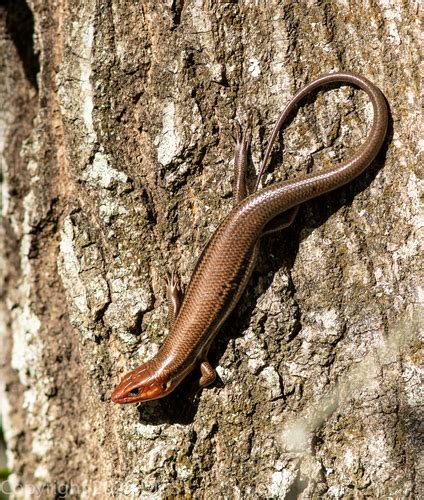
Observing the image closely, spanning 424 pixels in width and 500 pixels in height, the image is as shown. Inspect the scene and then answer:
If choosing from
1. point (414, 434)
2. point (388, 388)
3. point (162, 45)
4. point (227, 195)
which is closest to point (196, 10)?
point (162, 45)

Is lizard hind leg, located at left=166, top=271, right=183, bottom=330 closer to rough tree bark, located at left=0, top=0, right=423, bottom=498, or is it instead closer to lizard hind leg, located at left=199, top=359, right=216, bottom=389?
rough tree bark, located at left=0, top=0, right=423, bottom=498

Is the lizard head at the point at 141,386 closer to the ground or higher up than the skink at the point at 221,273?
closer to the ground

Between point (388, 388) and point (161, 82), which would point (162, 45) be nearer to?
point (161, 82)

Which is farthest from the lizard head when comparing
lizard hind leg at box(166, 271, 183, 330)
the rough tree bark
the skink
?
lizard hind leg at box(166, 271, 183, 330)

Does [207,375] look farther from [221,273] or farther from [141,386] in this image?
[221,273]

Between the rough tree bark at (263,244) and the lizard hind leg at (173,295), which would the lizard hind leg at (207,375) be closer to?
the rough tree bark at (263,244)

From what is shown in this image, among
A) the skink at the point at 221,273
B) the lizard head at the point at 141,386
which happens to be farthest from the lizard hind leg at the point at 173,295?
the lizard head at the point at 141,386

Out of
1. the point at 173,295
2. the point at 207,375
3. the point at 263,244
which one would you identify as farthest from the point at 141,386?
the point at 263,244
